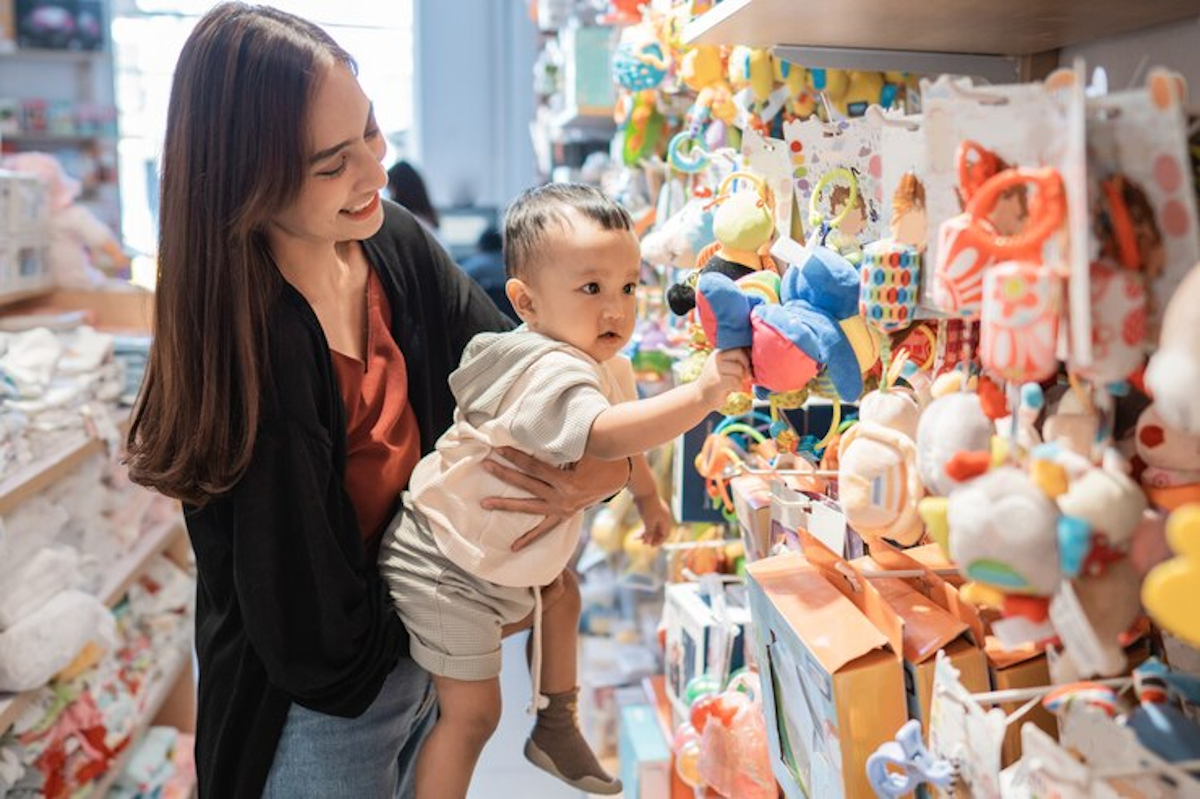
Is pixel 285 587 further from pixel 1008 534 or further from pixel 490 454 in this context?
pixel 1008 534

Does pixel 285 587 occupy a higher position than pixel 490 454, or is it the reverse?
pixel 490 454

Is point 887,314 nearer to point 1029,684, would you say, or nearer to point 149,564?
point 1029,684

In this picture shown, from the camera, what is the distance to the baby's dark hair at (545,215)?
1249mm

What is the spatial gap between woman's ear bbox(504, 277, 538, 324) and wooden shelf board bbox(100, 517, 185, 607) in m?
1.55

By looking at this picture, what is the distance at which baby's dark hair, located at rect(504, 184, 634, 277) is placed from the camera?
4.10ft

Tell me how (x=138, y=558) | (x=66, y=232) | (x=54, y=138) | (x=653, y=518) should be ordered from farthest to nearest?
(x=54, y=138), (x=66, y=232), (x=138, y=558), (x=653, y=518)

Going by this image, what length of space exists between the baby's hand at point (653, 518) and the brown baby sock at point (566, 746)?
0.23 meters

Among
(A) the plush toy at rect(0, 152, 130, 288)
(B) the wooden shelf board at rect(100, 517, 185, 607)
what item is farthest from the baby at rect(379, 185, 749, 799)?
(A) the plush toy at rect(0, 152, 130, 288)

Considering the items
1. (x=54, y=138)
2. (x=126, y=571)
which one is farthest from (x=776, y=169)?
(x=54, y=138)

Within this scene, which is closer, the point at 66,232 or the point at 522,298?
the point at 522,298

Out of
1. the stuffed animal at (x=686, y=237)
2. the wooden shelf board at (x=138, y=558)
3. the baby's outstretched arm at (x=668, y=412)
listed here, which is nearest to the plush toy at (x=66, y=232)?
the wooden shelf board at (x=138, y=558)

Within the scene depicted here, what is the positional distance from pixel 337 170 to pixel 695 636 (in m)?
0.96

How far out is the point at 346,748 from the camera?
1376 millimetres

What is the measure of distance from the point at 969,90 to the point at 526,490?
72cm
